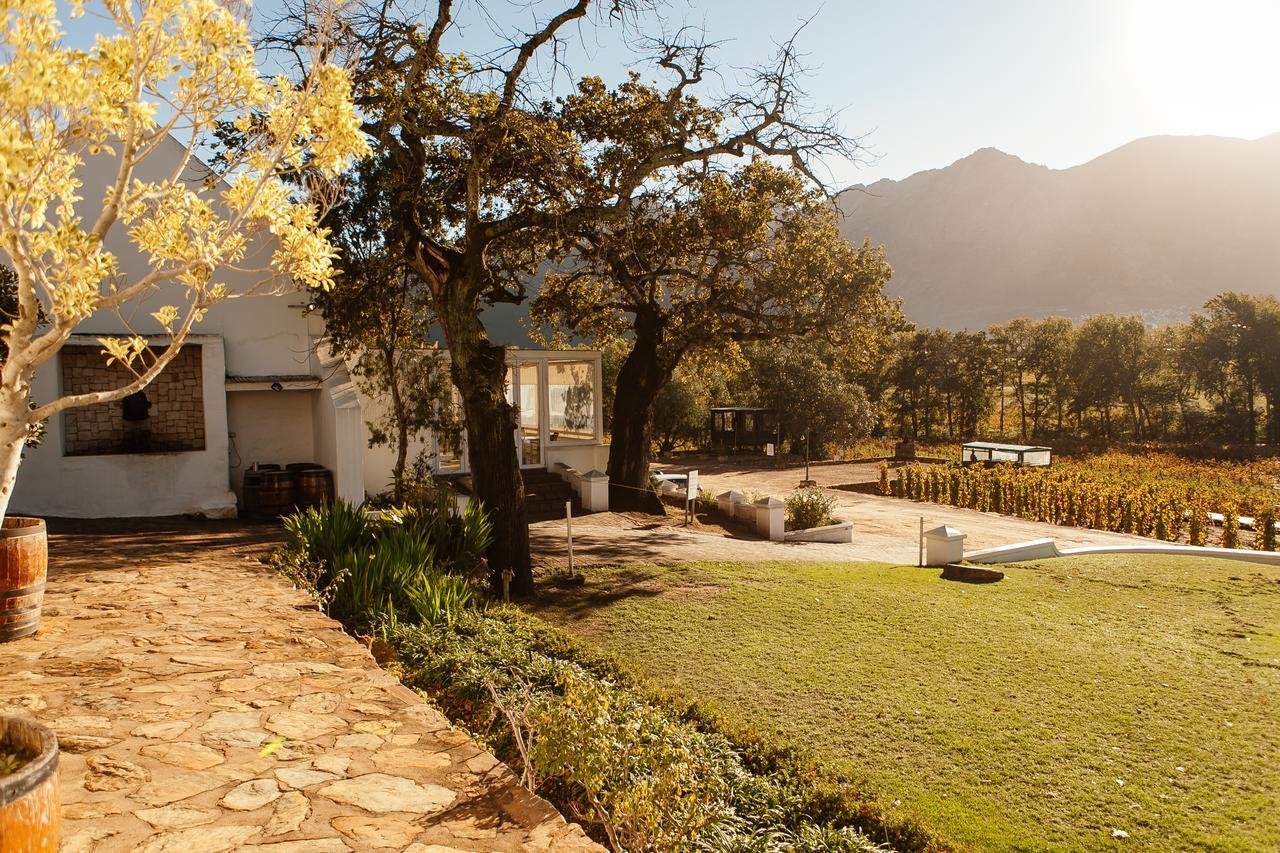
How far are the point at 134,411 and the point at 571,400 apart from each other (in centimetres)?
881

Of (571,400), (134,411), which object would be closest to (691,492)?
(571,400)

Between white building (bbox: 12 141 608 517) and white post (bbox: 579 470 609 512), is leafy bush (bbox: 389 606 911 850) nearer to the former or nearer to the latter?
white building (bbox: 12 141 608 517)

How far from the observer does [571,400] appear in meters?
18.7

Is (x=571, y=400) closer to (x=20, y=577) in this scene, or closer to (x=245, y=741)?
(x=20, y=577)

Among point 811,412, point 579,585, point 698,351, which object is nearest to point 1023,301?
point 811,412

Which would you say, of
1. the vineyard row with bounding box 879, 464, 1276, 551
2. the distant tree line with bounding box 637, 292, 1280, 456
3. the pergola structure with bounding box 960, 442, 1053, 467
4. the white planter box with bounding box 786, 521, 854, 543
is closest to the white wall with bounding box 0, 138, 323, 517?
the white planter box with bounding box 786, 521, 854, 543

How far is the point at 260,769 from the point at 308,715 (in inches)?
26.1

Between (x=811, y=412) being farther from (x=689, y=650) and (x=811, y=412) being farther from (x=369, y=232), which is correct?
(x=689, y=650)

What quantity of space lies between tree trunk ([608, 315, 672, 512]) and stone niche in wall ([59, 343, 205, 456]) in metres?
8.15

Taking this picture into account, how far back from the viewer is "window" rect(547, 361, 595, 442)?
18.5 metres

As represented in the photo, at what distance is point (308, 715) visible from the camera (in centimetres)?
425

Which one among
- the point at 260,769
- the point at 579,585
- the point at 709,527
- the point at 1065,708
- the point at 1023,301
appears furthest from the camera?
the point at 1023,301

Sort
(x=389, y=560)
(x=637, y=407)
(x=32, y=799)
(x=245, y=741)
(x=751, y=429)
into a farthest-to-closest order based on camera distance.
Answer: (x=751, y=429) → (x=637, y=407) → (x=389, y=560) → (x=245, y=741) → (x=32, y=799)

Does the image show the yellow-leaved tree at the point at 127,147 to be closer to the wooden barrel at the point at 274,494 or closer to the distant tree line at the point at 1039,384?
the wooden barrel at the point at 274,494
